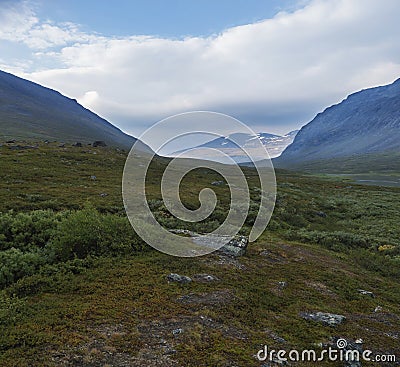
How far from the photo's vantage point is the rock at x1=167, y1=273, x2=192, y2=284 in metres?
12.1

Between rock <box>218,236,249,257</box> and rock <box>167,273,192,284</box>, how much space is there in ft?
13.8

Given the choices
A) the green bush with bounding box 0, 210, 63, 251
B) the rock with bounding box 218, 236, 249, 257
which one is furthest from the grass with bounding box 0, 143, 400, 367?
the rock with bounding box 218, 236, 249, 257

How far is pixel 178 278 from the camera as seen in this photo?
12.2 metres

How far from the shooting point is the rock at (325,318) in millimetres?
10562

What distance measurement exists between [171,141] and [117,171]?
39430 millimetres

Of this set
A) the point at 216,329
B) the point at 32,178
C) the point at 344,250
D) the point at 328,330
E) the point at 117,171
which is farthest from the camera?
the point at 117,171

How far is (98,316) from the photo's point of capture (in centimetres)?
919

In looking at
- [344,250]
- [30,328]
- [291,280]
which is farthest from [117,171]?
[30,328]

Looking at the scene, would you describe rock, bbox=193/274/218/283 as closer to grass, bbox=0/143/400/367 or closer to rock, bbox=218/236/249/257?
grass, bbox=0/143/400/367

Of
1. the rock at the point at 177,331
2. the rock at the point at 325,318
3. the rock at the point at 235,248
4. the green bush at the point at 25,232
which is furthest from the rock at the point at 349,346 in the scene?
the green bush at the point at 25,232

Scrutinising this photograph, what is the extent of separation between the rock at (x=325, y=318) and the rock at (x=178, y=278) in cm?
414

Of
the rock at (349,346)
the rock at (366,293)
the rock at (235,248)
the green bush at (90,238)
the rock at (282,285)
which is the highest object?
the green bush at (90,238)

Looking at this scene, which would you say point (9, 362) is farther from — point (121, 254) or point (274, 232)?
point (274, 232)

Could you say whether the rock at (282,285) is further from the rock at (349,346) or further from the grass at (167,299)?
the rock at (349,346)
